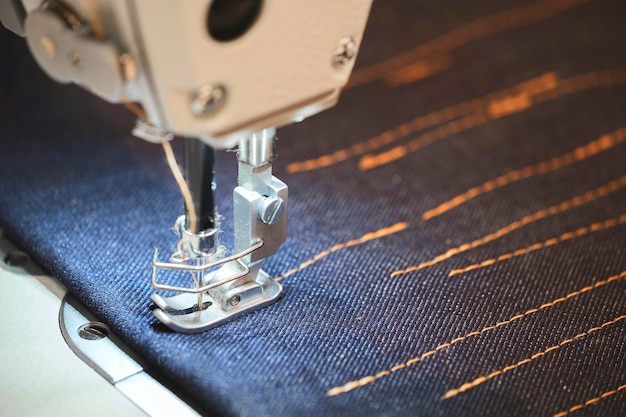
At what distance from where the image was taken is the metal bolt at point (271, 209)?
2.23ft

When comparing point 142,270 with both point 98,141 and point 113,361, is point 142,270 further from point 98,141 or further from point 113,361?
point 98,141

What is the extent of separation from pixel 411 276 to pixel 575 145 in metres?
0.45

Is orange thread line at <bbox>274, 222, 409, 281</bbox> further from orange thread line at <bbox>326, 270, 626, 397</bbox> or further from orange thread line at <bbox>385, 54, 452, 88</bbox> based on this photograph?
orange thread line at <bbox>385, 54, 452, 88</bbox>

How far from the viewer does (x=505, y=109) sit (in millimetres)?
1221

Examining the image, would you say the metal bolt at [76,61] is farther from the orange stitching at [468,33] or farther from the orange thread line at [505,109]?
the orange stitching at [468,33]

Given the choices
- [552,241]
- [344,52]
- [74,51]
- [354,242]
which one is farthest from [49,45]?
[552,241]

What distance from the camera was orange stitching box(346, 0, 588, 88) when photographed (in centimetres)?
129

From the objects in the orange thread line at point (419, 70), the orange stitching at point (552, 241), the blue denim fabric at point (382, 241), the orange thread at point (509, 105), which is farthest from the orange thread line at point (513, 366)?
the orange thread line at point (419, 70)

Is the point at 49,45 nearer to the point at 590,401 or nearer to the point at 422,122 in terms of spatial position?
the point at 590,401

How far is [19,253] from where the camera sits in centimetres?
82

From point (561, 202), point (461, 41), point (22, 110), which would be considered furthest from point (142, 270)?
point (461, 41)

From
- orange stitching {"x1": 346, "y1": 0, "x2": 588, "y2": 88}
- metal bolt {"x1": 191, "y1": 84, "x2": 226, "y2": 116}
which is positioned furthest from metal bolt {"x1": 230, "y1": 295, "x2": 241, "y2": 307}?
orange stitching {"x1": 346, "y1": 0, "x2": 588, "y2": 88}

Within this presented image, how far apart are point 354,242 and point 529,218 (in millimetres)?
238

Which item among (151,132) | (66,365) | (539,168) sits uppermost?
(151,132)
